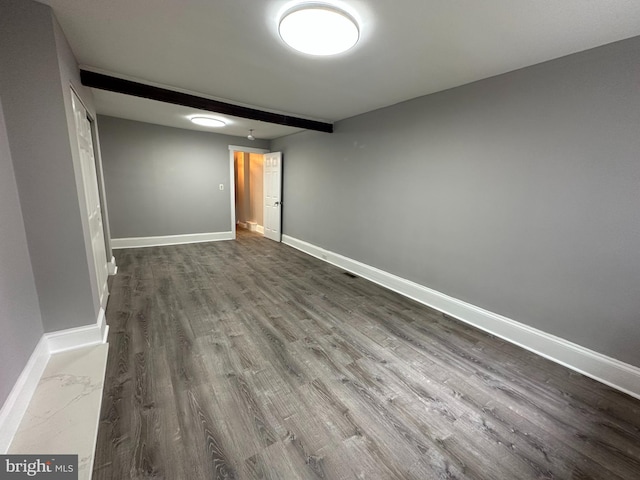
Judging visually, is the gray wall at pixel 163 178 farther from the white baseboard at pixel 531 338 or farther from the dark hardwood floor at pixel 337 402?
the white baseboard at pixel 531 338

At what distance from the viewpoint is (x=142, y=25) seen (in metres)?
1.85

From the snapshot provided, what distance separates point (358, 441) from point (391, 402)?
389 mm

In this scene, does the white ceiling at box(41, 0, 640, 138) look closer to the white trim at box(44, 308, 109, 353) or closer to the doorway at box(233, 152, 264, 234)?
the white trim at box(44, 308, 109, 353)

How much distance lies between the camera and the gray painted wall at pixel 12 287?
1450 millimetres

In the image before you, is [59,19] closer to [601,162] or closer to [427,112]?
[427,112]

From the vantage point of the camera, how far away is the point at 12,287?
1573mm

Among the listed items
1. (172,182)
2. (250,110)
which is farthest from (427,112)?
(172,182)

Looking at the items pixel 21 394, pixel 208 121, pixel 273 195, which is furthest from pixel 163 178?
pixel 21 394

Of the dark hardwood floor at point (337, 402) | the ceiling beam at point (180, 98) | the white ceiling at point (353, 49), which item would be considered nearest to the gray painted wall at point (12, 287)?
the dark hardwood floor at point (337, 402)

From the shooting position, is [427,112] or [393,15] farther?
[427,112]

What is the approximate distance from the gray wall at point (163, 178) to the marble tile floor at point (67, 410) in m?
3.91

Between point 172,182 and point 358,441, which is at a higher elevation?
point 172,182

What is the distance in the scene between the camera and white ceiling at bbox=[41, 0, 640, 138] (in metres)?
1.60

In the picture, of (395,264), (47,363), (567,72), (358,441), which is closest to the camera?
(358,441)
